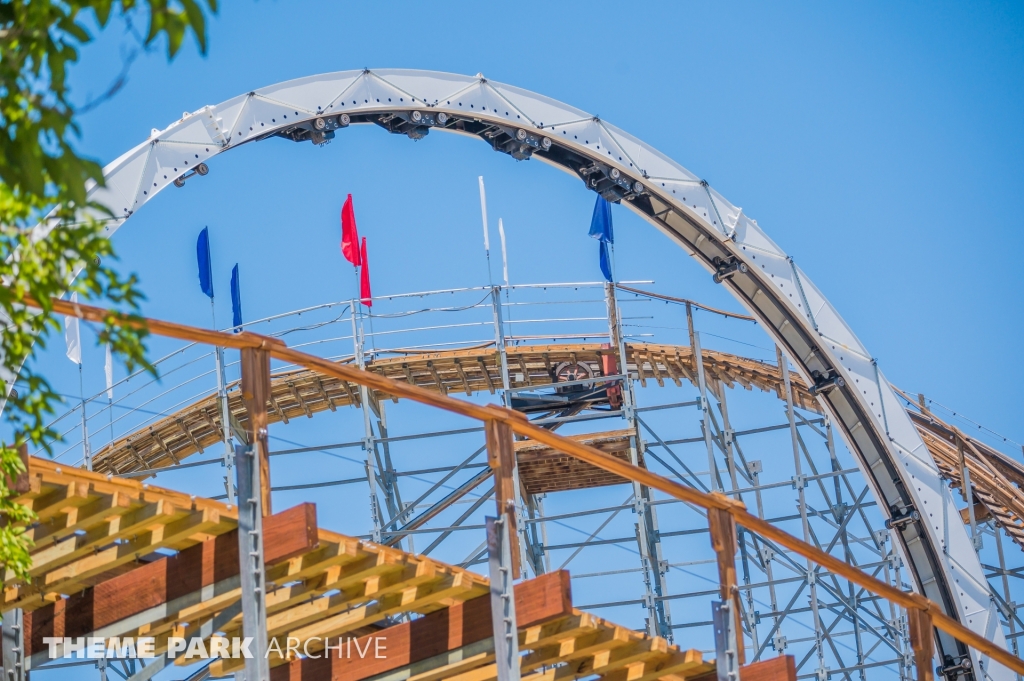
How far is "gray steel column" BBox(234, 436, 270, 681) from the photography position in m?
7.82

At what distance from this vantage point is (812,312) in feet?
55.7

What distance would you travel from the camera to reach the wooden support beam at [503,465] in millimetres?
8297

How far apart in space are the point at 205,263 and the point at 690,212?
35.1ft

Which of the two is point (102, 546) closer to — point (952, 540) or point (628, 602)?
point (952, 540)

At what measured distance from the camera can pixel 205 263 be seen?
976 inches

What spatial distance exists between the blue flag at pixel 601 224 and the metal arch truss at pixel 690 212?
7162mm

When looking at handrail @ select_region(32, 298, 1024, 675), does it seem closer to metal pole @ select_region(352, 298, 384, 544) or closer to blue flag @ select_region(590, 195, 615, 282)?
metal pole @ select_region(352, 298, 384, 544)

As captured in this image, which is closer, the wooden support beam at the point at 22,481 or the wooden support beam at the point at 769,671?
the wooden support beam at the point at 22,481

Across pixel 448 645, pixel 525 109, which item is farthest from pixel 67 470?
pixel 525 109

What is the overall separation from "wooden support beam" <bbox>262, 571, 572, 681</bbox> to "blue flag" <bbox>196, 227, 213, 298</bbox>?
52.0 ft

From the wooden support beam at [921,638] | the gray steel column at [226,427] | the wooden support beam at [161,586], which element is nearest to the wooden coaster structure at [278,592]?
the wooden support beam at [161,586]

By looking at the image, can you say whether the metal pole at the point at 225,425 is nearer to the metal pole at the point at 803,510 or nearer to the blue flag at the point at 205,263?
the blue flag at the point at 205,263

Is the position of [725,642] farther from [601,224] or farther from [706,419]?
[601,224]

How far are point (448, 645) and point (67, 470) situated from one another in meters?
2.48
